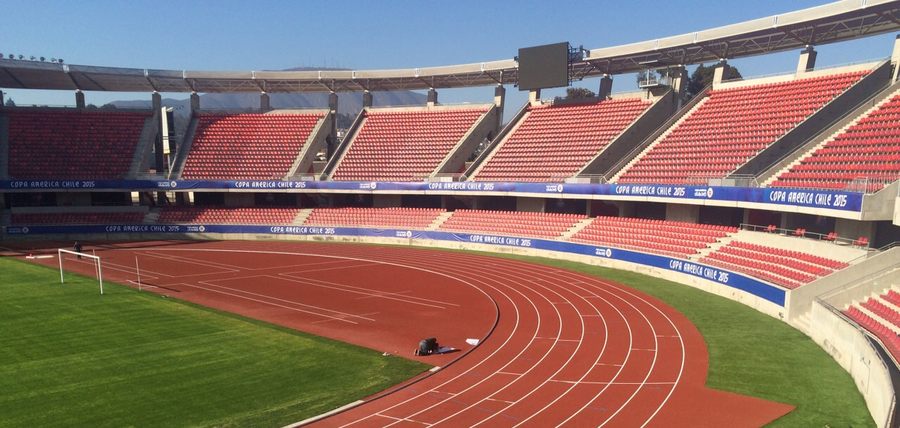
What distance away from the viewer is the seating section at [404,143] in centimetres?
→ 4784

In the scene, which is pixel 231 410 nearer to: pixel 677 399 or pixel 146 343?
pixel 146 343

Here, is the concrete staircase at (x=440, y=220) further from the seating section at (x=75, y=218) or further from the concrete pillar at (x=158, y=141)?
the concrete pillar at (x=158, y=141)

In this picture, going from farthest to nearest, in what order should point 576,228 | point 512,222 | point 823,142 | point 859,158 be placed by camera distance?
point 512,222
point 576,228
point 823,142
point 859,158

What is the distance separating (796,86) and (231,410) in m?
37.4

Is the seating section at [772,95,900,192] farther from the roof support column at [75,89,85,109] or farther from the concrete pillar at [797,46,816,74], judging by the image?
the roof support column at [75,89,85,109]

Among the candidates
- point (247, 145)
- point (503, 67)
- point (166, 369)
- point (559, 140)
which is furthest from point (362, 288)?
point (247, 145)

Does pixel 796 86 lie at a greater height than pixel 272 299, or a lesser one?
greater

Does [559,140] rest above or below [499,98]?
below

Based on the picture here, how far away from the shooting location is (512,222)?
39844mm

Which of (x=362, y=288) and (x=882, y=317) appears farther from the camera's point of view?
(x=362, y=288)

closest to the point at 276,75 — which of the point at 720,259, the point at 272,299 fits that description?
the point at 272,299

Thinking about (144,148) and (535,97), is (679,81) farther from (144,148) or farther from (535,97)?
(144,148)

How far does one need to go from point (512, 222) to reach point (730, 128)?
624 inches

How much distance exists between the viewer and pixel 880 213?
1912 centimetres
